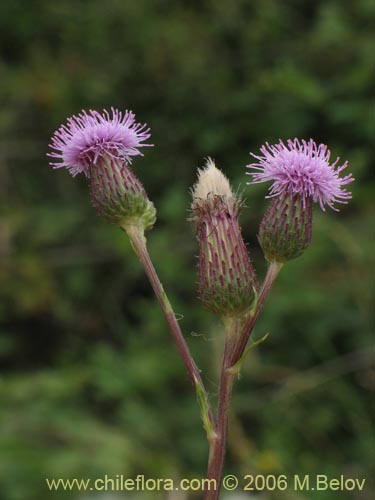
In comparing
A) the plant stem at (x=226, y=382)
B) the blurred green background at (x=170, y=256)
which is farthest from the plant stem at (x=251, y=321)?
the blurred green background at (x=170, y=256)

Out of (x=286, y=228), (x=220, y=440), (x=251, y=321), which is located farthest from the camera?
(x=286, y=228)

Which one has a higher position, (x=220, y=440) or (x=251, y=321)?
(x=251, y=321)

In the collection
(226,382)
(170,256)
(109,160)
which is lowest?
(226,382)

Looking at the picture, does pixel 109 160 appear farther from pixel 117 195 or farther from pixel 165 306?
pixel 165 306

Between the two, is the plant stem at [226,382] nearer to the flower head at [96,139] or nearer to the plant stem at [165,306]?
the plant stem at [165,306]

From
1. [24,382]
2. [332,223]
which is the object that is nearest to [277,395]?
[332,223]

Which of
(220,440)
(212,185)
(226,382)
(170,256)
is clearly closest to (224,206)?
(212,185)

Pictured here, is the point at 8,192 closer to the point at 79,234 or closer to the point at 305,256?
Answer: the point at 79,234
